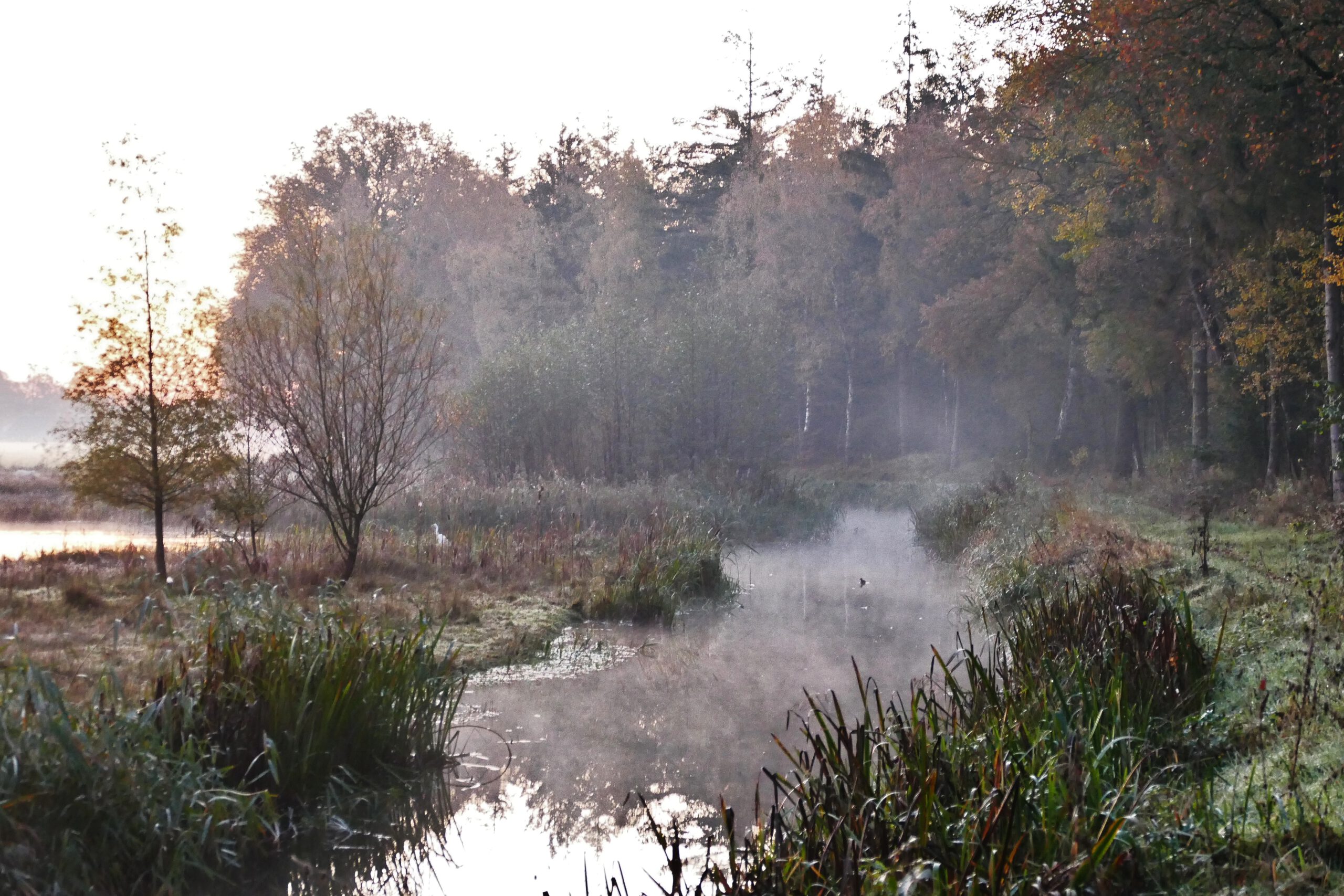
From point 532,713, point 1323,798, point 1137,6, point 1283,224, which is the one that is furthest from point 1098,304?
point 1323,798

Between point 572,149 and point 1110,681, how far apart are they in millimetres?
42027

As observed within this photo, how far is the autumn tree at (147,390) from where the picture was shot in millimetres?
11789

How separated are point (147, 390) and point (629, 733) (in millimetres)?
7411

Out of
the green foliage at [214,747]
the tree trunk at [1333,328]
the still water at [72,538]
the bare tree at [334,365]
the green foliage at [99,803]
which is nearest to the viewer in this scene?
the green foliage at [99,803]

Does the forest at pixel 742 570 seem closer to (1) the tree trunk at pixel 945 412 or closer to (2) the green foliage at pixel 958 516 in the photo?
(2) the green foliage at pixel 958 516

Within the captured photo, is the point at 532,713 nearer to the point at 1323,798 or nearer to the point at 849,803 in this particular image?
the point at 849,803

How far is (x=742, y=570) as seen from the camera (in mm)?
16688

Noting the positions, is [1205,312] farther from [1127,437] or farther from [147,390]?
[147,390]

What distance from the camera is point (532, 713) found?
809cm

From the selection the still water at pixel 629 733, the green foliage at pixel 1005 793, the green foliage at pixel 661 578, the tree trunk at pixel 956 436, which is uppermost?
the tree trunk at pixel 956 436

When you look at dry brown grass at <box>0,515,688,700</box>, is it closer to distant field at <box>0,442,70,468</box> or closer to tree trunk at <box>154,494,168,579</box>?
tree trunk at <box>154,494,168,579</box>

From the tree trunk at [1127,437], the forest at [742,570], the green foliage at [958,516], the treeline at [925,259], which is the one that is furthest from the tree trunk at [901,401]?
the green foliage at [958,516]

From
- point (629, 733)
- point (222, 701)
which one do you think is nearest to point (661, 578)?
point (629, 733)

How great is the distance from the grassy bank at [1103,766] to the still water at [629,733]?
43cm
